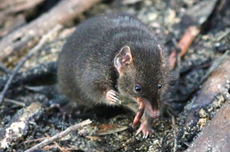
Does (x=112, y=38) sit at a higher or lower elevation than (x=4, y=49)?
higher

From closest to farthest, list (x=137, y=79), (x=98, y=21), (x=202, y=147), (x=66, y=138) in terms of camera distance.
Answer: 1. (x=202, y=147)
2. (x=137, y=79)
3. (x=66, y=138)
4. (x=98, y=21)

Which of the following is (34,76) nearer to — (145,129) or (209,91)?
(145,129)

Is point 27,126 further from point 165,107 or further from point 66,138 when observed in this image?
point 165,107

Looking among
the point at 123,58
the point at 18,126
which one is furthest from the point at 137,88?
the point at 18,126

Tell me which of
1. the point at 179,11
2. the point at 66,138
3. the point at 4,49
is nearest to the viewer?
the point at 66,138

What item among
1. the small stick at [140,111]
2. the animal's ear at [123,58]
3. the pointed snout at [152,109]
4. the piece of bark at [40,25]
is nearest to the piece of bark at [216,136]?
the pointed snout at [152,109]

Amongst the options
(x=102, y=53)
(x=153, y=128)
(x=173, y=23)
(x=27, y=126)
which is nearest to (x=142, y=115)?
(x=153, y=128)

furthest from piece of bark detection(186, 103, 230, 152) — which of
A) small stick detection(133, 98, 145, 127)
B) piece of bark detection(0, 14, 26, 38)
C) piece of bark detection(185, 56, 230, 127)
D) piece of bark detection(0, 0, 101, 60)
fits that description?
piece of bark detection(0, 14, 26, 38)
